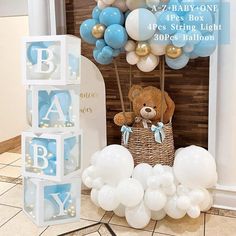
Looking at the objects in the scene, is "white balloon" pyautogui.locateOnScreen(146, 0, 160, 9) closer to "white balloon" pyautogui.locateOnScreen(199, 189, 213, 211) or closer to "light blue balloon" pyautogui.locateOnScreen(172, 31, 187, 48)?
"light blue balloon" pyautogui.locateOnScreen(172, 31, 187, 48)

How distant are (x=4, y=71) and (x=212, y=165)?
3070mm

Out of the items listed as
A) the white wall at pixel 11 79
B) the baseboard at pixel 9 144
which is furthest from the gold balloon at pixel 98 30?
the baseboard at pixel 9 144

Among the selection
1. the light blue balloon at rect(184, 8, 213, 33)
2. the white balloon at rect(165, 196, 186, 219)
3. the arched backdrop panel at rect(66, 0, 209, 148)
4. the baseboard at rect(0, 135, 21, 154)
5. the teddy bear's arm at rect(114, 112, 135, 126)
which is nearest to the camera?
the light blue balloon at rect(184, 8, 213, 33)

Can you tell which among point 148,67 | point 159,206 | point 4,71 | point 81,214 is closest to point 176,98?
point 148,67

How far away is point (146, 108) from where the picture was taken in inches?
84.0

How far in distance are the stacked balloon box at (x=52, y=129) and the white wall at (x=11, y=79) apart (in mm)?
2093

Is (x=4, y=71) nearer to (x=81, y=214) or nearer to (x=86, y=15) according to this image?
(x=86, y=15)

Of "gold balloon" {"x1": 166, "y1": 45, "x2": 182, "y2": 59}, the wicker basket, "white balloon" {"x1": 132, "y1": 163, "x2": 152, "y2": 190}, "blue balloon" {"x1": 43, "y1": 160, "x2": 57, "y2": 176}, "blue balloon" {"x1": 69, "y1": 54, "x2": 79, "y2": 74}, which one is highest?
"gold balloon" {"x1": 166, "y1": 45, "x2": 182, "y2": 59}

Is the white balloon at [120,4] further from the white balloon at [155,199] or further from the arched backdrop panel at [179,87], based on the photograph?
the white balloon at [155,199]

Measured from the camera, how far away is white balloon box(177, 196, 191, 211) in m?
1.87

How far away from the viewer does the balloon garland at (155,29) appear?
183cm

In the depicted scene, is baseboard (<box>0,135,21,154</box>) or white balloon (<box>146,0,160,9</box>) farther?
baseboard (<box>0,135,21,154</box>)

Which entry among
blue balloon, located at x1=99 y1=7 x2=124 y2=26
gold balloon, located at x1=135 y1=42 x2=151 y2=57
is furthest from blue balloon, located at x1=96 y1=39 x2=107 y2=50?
gold balloon, located at x1=135 y1=42 x2=151 y2=57

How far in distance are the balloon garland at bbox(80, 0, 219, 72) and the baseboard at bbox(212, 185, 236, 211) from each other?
0.99 meters
